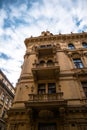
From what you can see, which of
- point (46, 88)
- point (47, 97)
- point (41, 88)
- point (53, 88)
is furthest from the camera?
point (41, 88)

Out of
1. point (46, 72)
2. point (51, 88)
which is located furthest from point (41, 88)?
point (46, 72)

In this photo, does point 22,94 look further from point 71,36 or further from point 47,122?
point 71,36

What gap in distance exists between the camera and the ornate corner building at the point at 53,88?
36.9 feet

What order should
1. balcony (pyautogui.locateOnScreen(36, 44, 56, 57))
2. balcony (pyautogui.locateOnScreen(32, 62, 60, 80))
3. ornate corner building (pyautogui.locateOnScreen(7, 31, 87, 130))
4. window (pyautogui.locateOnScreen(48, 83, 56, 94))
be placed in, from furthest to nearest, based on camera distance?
balcony (pyautogui.locateOnScreen(36, 44, 56, 57)) → balcony (pyautogui.locateOnScreen(32, 62, 60, 80)) → window (pyautogui.locateOnScreen(48, 83, 56, 94)) → ornate corner building (pyautogui.locateOnScreen(7, 31, 87, 130))

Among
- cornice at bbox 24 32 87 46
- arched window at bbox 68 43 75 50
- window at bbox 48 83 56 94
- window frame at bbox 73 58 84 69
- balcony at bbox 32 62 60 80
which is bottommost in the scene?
window at bbox 48 83 56 94

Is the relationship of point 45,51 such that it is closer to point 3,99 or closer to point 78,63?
point 78,63

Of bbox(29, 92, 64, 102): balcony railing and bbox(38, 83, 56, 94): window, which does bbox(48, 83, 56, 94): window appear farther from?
bbox(29, 92, 64, 102): balcony railing

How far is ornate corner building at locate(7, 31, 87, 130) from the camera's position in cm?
1124

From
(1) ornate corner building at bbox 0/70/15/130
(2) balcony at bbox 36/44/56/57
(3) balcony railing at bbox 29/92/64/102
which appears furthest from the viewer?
(1) ornate corner building at bbox 0/70/15/130

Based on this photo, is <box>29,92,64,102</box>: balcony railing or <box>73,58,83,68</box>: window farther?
<box>73,58,83,68</box>: window

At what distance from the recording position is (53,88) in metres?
14.2

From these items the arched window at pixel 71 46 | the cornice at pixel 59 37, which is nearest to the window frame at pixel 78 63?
the arched window at pixel 71 46

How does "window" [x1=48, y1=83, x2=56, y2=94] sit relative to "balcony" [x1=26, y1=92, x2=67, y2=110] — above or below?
above

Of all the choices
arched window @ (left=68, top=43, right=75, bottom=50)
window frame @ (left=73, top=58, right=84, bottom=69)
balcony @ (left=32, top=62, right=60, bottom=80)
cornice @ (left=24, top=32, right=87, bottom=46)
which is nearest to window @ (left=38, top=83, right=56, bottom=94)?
balcony @ (left=32, top=62, right=60, bottom=80)
